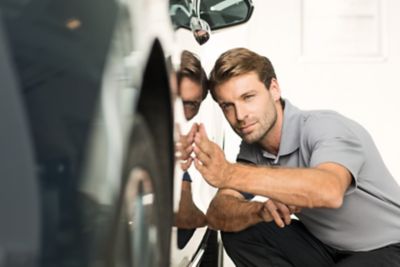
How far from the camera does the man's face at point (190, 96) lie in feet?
3.82

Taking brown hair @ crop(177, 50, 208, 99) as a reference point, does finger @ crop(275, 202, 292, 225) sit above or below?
below

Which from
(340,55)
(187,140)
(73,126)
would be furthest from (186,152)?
(340,55)

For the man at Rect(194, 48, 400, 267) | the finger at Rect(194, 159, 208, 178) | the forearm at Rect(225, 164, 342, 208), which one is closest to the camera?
the finger at Rect(194, 159, 208, 178)

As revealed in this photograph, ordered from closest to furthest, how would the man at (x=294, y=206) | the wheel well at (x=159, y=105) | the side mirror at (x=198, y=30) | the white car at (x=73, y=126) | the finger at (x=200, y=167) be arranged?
the white car at (x=73, y=126) → the wheel well at (x=159, y=105) → the side mirror at (x=198, y=30) → the finger at (x=200, y=167) → the man at (x=294, y=206)

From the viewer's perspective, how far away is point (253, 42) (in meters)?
4.21

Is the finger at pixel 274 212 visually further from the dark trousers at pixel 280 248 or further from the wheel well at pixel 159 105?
the wheel well at pixel 159 105

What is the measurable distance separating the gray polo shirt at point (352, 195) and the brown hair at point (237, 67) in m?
0.18

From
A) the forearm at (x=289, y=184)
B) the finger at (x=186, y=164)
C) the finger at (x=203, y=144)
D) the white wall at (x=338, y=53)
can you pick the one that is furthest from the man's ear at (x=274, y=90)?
the white wall at (x=338, y=53)

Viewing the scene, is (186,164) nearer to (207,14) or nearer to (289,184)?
(289,184)

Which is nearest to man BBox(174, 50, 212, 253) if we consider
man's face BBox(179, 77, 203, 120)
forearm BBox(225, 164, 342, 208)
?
man's face BBox(179, 77, 203, 120)

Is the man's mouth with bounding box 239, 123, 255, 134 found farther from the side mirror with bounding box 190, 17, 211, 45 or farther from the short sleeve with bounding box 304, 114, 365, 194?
the side mirror with bounding box 190, 17, 211, 45

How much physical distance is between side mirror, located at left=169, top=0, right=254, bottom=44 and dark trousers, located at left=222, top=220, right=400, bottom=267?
2.42 ft

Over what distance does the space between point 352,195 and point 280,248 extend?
1.04 feet

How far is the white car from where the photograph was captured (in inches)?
19.8
